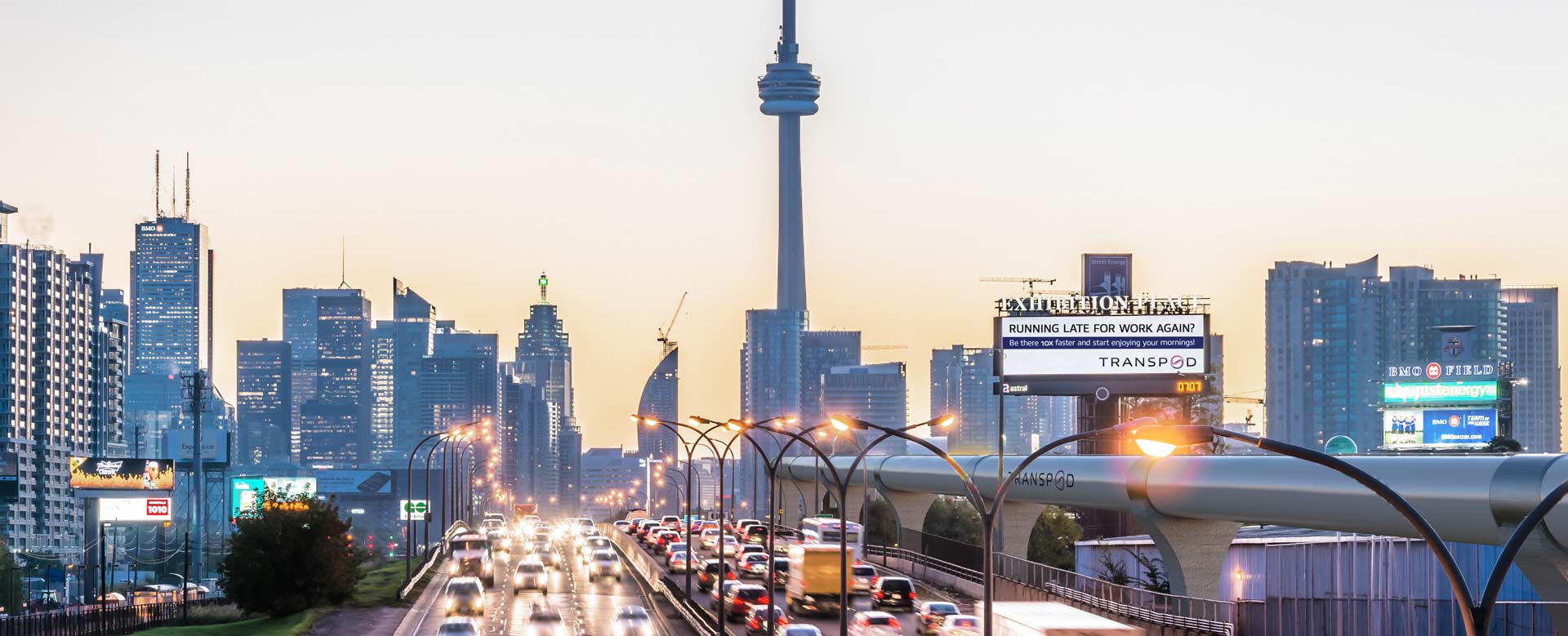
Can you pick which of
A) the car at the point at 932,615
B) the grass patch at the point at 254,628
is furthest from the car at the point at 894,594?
the grass patch at the point at 254,628

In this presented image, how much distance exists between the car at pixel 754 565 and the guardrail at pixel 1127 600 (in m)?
12.2

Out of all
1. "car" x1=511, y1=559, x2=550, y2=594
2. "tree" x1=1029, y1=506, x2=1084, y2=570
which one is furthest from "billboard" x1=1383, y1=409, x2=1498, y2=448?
"car" x1=511, y1=559, x2=550, y2=594

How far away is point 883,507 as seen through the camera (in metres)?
181

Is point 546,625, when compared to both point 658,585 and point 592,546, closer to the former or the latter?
point 658,585

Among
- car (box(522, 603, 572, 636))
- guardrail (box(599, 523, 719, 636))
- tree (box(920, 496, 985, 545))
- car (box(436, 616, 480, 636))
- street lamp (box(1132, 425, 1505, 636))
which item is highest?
street lamp (box(1132, 425, 1505, 636))

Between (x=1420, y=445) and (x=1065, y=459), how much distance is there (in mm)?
78718

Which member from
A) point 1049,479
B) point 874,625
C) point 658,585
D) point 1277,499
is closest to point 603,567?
point 658,585

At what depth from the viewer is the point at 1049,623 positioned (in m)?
42.3

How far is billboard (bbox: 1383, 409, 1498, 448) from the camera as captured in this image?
154 meters

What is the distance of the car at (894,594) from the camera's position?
8025cm

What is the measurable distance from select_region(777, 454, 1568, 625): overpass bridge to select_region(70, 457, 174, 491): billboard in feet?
349

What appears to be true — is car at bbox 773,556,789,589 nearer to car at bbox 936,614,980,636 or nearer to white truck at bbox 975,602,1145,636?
car at bbox 936,614,980,636

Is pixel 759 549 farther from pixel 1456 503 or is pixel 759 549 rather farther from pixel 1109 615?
pixel 1456 503

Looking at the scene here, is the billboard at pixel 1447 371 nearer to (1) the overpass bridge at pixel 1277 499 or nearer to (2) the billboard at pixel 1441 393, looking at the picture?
(2) the billboard at pixel 1441 393
